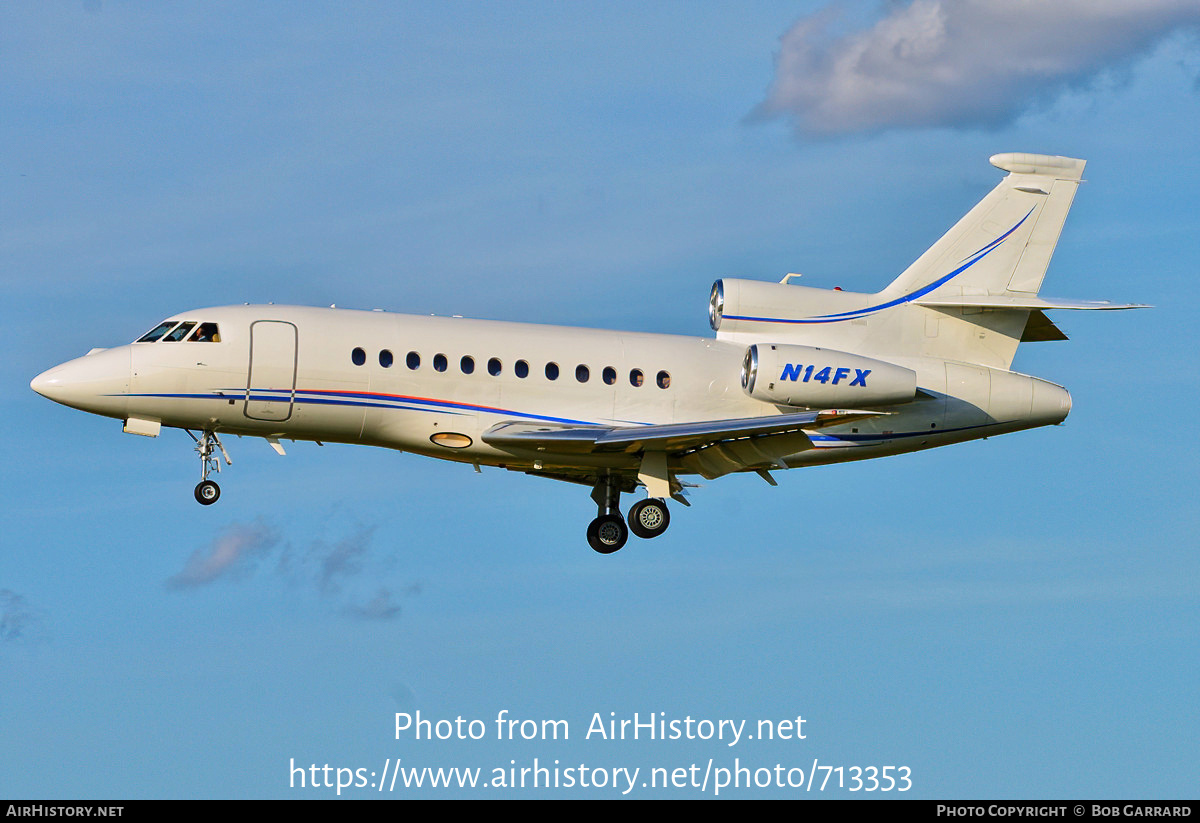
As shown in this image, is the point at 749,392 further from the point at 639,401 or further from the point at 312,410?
the point at 312,410

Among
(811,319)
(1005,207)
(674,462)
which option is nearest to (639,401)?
(674,462)

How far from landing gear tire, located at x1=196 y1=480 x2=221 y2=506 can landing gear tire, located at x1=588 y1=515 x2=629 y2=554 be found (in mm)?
7770

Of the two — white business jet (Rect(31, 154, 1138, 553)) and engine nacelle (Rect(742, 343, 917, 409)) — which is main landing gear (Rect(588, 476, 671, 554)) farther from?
engine nacelle (Rect(742, 343, 917, 409))

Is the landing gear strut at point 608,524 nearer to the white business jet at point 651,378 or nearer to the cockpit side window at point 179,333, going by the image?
the white business jet at point 651,378

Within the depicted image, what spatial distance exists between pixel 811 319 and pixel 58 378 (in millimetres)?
15037

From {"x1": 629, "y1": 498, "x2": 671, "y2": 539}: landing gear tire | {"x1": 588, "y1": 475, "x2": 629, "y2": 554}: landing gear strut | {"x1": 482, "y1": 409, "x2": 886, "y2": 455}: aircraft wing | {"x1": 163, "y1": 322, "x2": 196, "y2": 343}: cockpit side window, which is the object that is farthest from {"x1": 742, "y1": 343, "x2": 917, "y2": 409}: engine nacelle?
{"x1": 163, "y1": 322, "x2": 196, "y2": 343}: cockpit side window

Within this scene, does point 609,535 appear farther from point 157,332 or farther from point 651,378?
point 157,332

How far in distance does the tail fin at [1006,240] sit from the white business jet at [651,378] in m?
0.04

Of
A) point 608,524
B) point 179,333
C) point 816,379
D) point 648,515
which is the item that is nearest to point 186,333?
point 179,333

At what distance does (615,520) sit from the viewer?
34.6m

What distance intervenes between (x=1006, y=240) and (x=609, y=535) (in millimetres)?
10536

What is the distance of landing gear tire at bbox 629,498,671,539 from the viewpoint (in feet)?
109

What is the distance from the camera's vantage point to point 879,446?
113 ft

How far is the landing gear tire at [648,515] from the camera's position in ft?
109
